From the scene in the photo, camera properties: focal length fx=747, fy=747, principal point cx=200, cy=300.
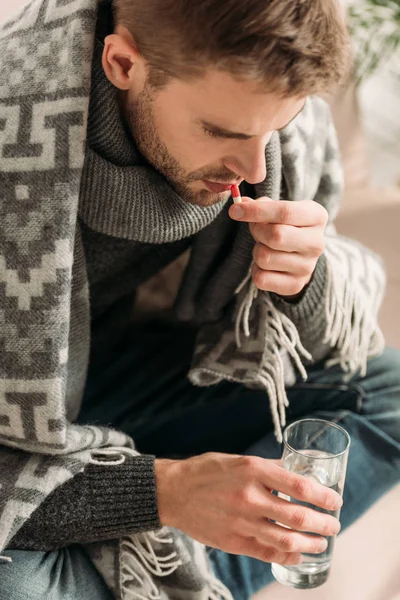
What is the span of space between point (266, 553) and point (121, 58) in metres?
0.60

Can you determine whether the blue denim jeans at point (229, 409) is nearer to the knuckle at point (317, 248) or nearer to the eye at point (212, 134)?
the knuckle at point (317, 248)

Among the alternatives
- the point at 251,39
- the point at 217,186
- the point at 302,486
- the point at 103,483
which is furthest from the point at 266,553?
the point at 251,39

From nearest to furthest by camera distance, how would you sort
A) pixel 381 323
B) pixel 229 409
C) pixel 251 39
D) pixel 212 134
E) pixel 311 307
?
1. pixel 251 39
2. pixel 212 134
3. pixel 311 307
4. pixel 229 409
5. pixel 381 323

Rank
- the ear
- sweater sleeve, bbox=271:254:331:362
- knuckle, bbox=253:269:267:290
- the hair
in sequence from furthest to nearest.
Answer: sweater sleeve, bbox=271:254:331:362
knuckle, bbox=253:269:267:290
the ear
the hair

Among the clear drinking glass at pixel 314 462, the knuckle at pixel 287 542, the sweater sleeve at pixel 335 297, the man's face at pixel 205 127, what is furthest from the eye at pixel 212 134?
the knuckle at pixel 287 542

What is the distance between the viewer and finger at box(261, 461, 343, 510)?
33.1 inches

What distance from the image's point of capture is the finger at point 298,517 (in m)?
0.85

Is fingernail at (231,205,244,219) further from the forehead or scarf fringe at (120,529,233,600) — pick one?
scarf fringe at (120,529,233,600)

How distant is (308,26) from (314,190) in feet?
1.36

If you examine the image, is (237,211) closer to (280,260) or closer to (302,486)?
(280,260)

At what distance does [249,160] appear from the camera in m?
0.88

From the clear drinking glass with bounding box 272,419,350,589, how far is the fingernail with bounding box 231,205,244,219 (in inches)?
10.3

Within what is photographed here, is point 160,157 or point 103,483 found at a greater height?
point 160,157

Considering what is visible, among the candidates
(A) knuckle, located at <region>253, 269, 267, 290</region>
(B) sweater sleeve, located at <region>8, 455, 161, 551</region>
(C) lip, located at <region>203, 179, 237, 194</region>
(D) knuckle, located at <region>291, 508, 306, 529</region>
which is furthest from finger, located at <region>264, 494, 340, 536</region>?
(C) lip, located at <region>203, 179, 237, 194</region>
